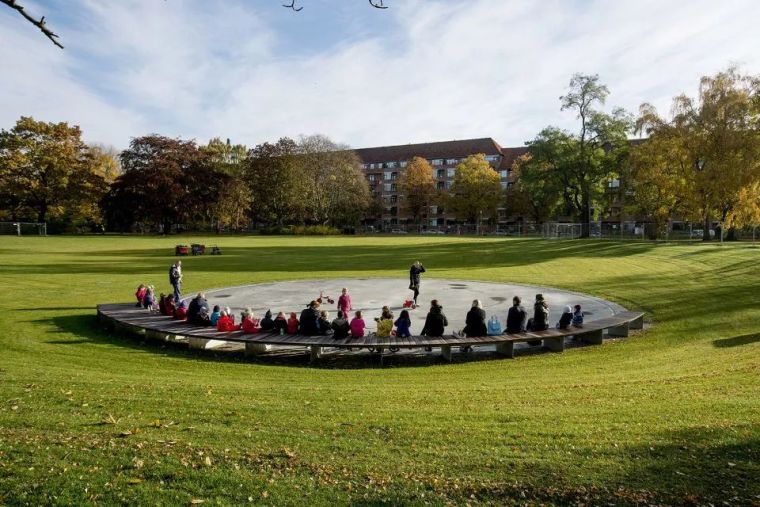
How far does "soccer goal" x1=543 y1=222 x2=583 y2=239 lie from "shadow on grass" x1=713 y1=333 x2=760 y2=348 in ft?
180

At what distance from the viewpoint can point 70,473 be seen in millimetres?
5160

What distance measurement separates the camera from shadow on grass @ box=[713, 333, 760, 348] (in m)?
14.3

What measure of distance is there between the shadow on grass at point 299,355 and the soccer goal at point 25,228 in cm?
7119

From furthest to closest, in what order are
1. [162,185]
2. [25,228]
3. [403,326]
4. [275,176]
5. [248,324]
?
[275,176]
[162,185]
[25,228]
[248,324]
[403,326]

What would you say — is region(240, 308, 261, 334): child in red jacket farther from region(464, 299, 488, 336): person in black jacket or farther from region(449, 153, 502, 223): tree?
region(449, 153, 502, 223): tree

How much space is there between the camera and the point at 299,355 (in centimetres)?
1484

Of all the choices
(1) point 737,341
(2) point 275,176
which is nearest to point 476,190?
(2) point 275,176

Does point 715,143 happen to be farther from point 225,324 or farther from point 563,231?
point 225,324

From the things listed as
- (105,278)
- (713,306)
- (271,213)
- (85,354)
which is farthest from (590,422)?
(271,213)

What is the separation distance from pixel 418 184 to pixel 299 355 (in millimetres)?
102334

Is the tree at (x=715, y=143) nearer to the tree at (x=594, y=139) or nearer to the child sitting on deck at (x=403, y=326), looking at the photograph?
the tree at (x=594, y=139)

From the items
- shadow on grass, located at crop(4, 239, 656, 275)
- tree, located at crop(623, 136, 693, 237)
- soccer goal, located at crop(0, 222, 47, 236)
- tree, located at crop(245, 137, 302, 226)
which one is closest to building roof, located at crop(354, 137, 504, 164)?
tree, located at crop(245, 137, 302, 226)

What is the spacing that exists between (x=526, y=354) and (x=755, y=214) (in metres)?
36.9

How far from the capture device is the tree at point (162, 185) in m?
82.2
